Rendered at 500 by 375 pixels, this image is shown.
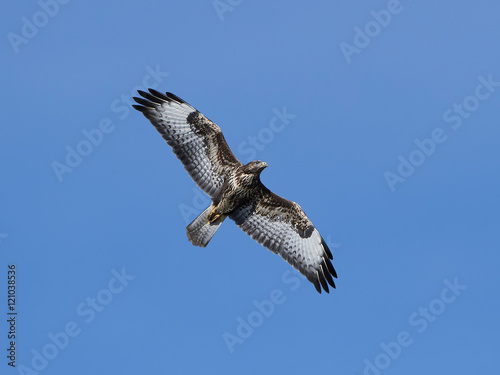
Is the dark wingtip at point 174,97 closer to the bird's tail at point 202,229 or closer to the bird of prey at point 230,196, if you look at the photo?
the bird of prey at point 230,196

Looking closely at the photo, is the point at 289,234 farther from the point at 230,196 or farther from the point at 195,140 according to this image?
the point at 195,140

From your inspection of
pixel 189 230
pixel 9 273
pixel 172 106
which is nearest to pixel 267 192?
pixel 189 230

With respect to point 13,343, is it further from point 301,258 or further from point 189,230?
point 301,258

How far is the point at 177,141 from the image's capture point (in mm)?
12664

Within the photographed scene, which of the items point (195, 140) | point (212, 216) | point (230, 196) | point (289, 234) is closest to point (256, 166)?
point (230, 196)

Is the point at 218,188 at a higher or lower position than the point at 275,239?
higher

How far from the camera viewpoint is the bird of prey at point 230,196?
12.4 m

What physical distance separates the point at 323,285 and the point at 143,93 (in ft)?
17.9

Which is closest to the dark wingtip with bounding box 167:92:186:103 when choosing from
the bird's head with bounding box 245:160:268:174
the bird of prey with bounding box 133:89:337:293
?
the bird of prey with bounding box 133:89:337:293

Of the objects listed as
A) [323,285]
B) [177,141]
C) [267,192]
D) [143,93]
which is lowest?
[323,285]

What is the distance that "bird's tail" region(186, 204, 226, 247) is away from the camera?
1218 cm

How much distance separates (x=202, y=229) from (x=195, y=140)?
1855 millimetres

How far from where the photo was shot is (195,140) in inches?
500

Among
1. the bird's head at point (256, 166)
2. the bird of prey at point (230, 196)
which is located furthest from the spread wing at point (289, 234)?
the bird's head at point (256, 166)
